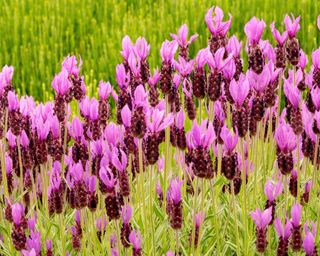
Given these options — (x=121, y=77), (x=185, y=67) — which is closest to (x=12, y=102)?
(x=121, y=77)

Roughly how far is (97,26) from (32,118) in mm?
3859

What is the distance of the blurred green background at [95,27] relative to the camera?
6.11 m

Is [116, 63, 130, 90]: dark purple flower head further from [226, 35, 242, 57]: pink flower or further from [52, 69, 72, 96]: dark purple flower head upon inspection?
[226, 35, 242, 57]: pink flower

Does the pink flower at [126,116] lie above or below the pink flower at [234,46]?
below

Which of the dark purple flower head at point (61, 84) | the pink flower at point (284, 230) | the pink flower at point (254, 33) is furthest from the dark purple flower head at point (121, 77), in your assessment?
the pink flower at point (284, 230)

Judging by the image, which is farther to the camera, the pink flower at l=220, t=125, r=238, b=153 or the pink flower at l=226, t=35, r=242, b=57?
the pink flower at l=226, t=35, r=242, b=57

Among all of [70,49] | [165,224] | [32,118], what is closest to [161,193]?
[165,224]

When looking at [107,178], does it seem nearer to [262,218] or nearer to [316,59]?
[262,218]

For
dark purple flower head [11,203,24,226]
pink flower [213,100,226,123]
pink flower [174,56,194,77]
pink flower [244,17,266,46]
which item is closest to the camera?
dark purple flower head [11,203,24,226]

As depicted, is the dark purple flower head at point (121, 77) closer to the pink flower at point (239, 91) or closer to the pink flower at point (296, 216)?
the pink flower at point (239, 91)

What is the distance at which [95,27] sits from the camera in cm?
652

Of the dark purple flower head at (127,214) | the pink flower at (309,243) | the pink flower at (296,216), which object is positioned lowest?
the pink flower at (309,243)

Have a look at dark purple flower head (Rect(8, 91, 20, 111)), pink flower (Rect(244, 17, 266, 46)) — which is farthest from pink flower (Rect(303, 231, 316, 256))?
dark purple flower head (Rect(8, 91, 20, 111))

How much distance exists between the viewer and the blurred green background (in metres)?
6.11
